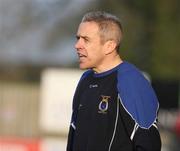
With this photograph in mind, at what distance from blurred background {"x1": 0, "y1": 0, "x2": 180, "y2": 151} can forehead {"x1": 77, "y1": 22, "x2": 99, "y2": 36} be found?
46.2ft

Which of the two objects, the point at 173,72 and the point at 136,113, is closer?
the point at 136,113

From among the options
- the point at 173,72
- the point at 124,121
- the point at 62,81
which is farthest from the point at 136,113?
the point at 173,72

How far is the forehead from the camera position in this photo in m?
5.23

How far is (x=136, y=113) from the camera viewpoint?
5008 millimetres

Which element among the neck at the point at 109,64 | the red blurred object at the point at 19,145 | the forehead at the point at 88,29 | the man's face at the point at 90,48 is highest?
the forehead at the point at 88,29

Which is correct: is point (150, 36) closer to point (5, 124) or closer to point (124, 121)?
point (5, 124)

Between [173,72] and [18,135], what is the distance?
1038 cm

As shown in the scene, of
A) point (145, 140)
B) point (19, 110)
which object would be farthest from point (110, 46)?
point (19, 110)

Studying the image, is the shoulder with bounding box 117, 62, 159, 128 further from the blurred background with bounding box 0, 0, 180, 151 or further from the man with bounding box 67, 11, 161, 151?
the blurred background with bounding box 0, 0, 180, 151

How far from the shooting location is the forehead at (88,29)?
523 centimetres

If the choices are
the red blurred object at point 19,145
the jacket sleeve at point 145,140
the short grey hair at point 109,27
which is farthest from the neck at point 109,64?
the red blurred object at point 19,145

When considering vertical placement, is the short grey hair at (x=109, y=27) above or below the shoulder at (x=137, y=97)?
above

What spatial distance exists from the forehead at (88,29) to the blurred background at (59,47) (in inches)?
554

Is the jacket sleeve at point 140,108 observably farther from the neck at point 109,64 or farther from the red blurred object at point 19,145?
the red blurred object at point 19,145
